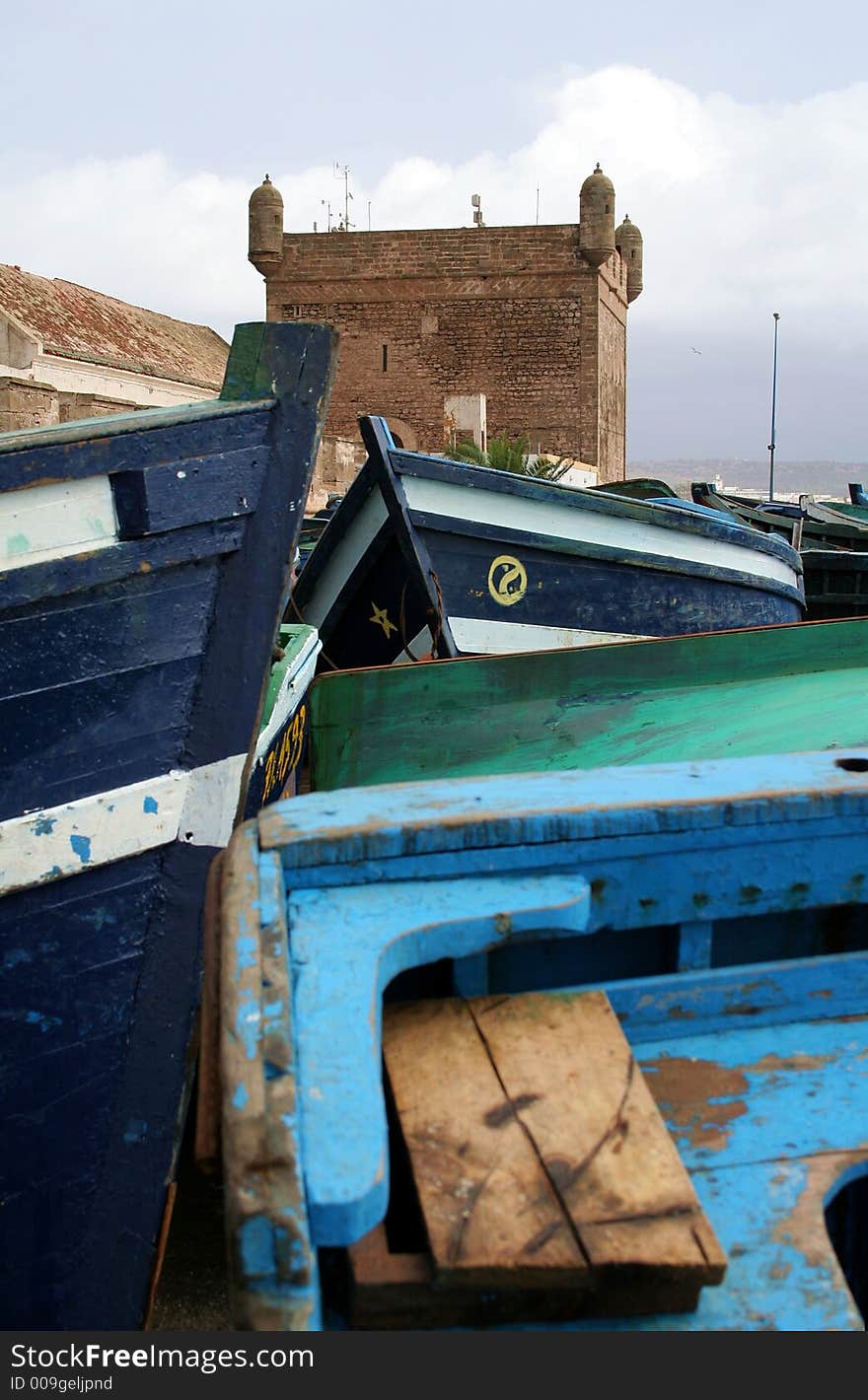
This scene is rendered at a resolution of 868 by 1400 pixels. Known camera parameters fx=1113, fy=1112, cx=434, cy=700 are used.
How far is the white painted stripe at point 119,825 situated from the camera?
221 centimetres

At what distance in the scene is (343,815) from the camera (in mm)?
1539

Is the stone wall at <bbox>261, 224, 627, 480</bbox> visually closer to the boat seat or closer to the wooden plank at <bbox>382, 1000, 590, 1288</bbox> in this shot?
the boat seat

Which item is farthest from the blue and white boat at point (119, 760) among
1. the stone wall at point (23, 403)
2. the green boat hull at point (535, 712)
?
the stone wall at point (23, 403)

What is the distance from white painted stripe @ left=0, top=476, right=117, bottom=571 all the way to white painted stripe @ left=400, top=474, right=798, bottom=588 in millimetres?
2946

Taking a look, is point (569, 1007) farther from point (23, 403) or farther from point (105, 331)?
point (105, 331)

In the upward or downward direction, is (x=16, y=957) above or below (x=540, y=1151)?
below

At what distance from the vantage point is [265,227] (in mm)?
25625

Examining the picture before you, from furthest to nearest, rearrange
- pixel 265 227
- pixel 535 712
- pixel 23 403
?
pixel 265 227 → pixel 23 403 → pixel 535 712

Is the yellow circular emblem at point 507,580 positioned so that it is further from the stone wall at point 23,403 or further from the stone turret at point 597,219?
the stone turret at point 597,219

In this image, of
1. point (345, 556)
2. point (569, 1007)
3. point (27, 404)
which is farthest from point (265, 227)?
point (569, 1007)

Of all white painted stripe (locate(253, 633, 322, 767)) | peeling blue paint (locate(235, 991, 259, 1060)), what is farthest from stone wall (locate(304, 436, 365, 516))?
peeling blue paint (locate(235, 991, 259, 1060))

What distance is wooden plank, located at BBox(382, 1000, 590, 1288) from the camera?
44.8 inches

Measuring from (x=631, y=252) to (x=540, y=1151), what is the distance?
108 feet

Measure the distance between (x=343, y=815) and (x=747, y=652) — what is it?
11.5 ft
